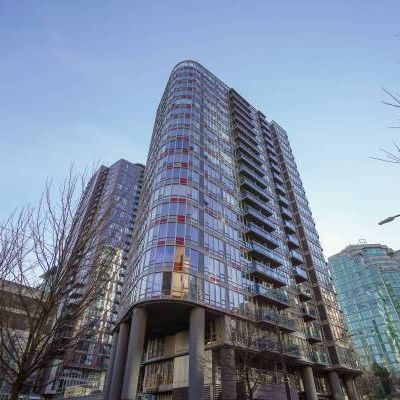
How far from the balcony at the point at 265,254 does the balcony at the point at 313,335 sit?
375 inches

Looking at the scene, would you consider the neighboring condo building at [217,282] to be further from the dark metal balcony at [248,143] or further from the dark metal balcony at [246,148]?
the dark metal balcony at [248,143]

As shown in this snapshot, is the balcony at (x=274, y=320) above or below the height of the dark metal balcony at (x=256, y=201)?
below

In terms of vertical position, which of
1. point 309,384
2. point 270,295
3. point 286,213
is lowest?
point 309,384

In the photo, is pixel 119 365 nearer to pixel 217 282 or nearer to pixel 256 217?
pixel 217 282

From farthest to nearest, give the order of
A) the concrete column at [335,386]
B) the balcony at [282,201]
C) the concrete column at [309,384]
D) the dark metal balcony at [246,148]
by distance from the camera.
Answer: the balcony at [282,201]
the dark metal balcony at [246,148]
the concrete column at [335,386]
the concrete column at [309,384]

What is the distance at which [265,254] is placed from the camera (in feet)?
129

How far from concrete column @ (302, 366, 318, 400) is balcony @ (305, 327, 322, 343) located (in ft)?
Answer: 12.6

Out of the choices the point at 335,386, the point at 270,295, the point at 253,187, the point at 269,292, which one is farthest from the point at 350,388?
the point at 253,187

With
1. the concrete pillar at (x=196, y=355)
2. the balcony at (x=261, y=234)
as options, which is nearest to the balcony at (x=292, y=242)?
the balcony at (x=261, y=234)

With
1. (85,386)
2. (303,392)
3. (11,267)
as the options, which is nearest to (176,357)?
(303,392)

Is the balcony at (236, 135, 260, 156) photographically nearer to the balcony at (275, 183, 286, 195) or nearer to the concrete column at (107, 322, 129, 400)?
the balcony at (275, 183, 286, 195)

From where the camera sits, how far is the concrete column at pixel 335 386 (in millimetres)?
37881

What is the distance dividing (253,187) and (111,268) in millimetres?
40094

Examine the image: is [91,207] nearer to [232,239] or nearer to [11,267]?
[11,267]
